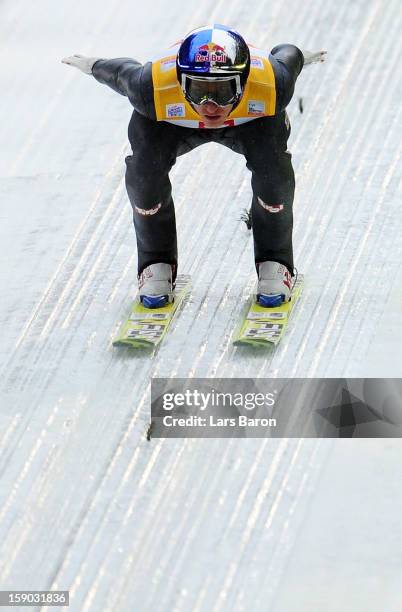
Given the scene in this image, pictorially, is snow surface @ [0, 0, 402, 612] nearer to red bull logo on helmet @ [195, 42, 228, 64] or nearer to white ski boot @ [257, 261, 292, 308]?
white ski boot @ [257, 261, 292, 308]

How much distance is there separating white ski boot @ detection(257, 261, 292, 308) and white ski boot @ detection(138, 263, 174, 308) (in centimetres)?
45

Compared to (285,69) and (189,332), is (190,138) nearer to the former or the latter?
(285,69)

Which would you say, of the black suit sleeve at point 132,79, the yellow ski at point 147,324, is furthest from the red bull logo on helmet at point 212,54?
the yellow ski at point 147,324

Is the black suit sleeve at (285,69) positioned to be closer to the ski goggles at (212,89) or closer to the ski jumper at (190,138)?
the ski jumper at (190,138)

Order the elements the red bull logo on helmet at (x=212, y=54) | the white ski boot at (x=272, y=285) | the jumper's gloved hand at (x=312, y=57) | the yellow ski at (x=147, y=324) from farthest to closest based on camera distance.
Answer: the white ski boot at (x=272, y=285)
the jumper's gloved hand at (x=312, y=57)
the yellow ski at (x=147, y=324)
the red bull logo on helmet at (x=212, y=54)

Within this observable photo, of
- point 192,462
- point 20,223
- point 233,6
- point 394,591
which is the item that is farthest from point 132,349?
point 233,6

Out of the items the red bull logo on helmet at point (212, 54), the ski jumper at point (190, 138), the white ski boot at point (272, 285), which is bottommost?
the white ski boot at point (272, 285)

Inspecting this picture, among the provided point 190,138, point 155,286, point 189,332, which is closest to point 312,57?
point 190,138

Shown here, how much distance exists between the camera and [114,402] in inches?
262

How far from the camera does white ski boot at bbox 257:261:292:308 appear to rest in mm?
7250

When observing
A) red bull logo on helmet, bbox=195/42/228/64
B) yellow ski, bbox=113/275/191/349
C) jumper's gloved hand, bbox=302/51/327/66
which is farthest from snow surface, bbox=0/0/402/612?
red bull logo on helmet, bbox=195/42/228/64

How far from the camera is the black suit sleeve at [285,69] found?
22.1 ft

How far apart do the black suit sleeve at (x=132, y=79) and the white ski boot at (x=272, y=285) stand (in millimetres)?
1000

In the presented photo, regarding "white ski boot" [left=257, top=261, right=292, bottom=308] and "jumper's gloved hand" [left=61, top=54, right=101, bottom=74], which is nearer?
"jumper's gloved hand" [left=61, top=54, right=101, bottom=74]
